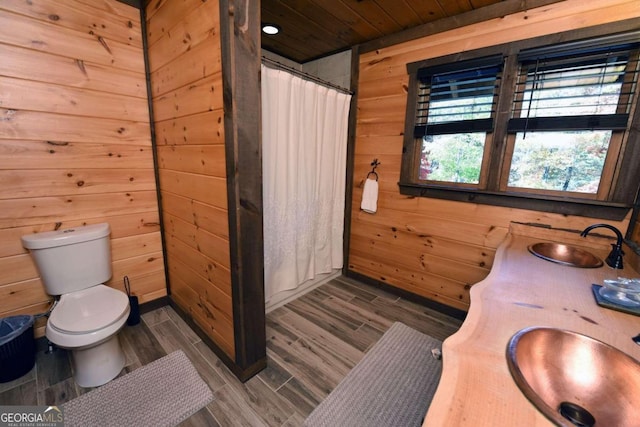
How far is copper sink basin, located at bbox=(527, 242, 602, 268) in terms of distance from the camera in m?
1.47

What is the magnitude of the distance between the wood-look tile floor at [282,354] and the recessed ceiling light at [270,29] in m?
2.42

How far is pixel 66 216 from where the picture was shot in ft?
5.65

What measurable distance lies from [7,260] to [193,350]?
48.7 inches

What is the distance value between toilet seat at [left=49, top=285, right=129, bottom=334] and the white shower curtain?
98cm

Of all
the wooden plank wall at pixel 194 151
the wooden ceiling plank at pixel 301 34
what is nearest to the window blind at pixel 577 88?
the wooden ceiling plank at pixel 301 34

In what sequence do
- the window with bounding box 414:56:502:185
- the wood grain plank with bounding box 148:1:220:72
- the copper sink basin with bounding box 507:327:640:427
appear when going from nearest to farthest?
the copper sink basin with bounding box 507:327:640:427, the wood grain plank with bounding box 148:1:220:72, the window with bounding box 414:56:502:185

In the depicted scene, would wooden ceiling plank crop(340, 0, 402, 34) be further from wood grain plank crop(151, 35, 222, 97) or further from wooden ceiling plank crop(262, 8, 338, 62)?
wood grain plank crop(151, 35, 222, 97)

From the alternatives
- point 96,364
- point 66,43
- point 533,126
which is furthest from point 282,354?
point 66,43

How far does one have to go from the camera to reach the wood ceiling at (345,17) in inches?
71.2

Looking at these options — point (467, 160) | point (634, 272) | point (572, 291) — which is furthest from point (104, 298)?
point (634, 272)

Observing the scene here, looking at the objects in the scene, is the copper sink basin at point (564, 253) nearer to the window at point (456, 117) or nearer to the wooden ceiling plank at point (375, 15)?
the window at point (456, 117)

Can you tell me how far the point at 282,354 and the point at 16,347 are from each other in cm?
153

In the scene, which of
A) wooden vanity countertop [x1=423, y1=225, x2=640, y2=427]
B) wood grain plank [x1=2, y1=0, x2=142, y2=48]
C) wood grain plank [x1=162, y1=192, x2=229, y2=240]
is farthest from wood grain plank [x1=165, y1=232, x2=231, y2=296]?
wood grain plank [x1=2, y1=0, x2=142, y2=48]

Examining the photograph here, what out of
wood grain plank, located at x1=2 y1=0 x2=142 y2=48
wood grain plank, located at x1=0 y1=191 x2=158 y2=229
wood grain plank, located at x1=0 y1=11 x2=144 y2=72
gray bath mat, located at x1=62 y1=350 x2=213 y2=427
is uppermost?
wood grain plank, located at x1=2 y1=0 x2=142 y2=48
